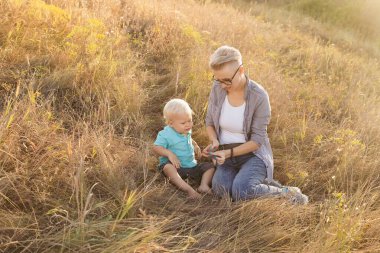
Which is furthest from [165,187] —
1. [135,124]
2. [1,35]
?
[1,35]

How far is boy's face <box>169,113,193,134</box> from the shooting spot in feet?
11.9

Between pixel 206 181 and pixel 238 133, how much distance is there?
533 millimetres

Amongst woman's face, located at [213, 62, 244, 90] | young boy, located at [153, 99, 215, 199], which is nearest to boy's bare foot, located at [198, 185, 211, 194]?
young boy, located at [153, 99, 215, 199]

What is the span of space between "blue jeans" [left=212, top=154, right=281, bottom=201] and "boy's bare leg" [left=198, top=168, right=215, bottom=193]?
71 millimetres

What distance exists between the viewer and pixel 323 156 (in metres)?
4.09

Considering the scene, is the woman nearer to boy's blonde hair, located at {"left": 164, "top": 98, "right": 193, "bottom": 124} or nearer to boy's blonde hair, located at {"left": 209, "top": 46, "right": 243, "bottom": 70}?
boy's blonde hair, located at {"left": 209, "top": 46, "right": 243, "bottom": 70}

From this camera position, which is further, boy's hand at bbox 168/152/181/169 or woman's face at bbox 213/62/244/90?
boy's hand at bbox 168/152/181/169

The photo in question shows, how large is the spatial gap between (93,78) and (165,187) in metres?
1.61

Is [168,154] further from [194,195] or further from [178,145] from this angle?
[194,195]

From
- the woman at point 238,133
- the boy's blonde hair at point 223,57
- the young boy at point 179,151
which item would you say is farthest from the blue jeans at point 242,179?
the boy's blonde hair at point 223,57

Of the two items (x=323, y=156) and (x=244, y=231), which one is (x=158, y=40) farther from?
(x=244, y=231)

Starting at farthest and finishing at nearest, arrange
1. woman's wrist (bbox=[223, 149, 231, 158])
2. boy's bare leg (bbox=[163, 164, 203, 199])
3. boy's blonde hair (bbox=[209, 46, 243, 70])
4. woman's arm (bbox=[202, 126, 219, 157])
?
1. woman's arm (bbox=[202, 126, 219, 157])
2. woman's wrist (bbox=[223, 149, 231, 158])
3. boy's bare leg (bbox=[163, 164, 203, 199])
4. boy's blonde hair (bbox=[209, 46, 243, 70])

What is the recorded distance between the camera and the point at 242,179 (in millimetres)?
3438

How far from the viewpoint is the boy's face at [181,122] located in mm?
3627
